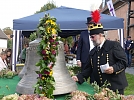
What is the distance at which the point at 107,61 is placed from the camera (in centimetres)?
317

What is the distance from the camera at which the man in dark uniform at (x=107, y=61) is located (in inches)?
117

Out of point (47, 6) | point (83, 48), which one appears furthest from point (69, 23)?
point (47, 6)

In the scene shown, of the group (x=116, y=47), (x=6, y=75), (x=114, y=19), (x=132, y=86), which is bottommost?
(x=132, y=86)

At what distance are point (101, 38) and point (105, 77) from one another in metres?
0.47

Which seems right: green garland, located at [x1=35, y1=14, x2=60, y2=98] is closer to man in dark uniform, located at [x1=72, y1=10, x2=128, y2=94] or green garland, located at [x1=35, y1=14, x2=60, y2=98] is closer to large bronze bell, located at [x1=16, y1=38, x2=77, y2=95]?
large bronze bell, located at [x1=16, y1=38, x2=77, y2=95]

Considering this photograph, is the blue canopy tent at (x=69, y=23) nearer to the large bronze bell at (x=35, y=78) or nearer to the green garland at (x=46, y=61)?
the large bronze bell at (x=35, y=78)

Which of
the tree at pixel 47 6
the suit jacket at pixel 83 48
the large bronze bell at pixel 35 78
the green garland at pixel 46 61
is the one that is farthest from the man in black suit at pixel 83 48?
the tree at pixel 47 6

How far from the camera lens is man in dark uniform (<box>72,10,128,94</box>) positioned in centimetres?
297

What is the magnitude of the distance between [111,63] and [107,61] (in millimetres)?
83

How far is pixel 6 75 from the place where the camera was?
12.2 feet

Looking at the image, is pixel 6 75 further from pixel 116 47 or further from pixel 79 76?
pixel 116 47

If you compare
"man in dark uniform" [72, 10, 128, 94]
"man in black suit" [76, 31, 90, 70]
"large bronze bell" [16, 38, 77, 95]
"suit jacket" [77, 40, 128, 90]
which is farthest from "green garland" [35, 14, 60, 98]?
"man in black suit" [76, 31, 90, 70]

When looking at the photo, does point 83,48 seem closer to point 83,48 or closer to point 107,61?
point 83,48

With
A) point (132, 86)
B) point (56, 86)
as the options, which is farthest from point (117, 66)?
point (132, 86)
